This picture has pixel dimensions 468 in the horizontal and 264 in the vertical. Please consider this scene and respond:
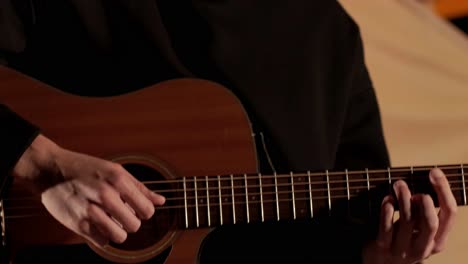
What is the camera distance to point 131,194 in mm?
921

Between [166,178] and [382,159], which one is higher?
[166,178]

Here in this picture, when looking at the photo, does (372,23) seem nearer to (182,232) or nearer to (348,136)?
(348,136)

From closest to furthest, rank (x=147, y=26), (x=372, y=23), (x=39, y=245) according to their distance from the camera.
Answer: (x=39, y=245) → (x=147, y=26) → (x=372, y=23)

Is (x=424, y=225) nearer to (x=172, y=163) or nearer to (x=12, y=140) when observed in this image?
(x=172, y=163)

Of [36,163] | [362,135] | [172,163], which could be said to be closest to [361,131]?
[362,135]

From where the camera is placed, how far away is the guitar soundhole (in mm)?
1017

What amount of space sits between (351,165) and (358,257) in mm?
219

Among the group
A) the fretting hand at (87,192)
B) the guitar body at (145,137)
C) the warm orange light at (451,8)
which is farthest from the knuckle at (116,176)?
the warm orange light at (451,8)

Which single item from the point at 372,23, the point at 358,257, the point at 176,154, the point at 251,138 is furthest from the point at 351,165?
the point at 372,23

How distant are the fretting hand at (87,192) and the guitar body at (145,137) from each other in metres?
Answer: 0.06

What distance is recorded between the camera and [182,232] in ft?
3.33

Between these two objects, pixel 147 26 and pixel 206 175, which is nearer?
pixel 206 175

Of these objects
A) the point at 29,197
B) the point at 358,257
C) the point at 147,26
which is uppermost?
the point at 147,26

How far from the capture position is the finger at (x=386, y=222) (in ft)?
3.51
